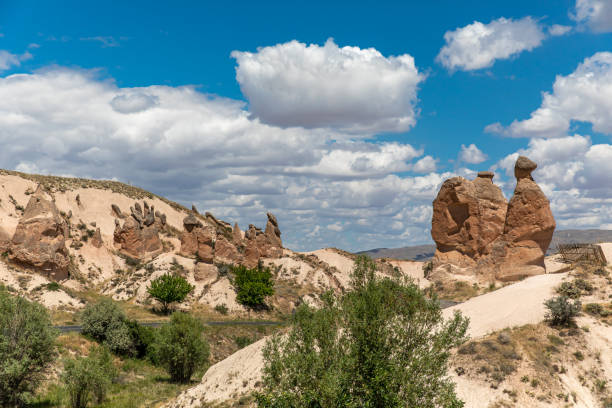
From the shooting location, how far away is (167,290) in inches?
2389

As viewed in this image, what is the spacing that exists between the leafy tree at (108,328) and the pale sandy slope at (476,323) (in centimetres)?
1348

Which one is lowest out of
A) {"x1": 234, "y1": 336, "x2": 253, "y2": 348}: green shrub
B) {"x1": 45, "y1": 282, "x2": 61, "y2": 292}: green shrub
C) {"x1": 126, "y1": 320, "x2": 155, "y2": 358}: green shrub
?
{"x1": 234, "y1": 336, "x2": 253, "y2": 348}: green shrub

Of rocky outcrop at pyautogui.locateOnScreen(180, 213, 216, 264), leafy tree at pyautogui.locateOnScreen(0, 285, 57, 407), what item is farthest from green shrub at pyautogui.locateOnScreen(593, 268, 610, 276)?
rocky outcrop at pyautogui.locateOnScreen(180, 213, 216, 264)

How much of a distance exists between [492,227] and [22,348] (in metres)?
41.1

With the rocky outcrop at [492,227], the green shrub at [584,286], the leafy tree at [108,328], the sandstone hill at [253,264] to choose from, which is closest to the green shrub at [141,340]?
the leafy tree at [108,328]

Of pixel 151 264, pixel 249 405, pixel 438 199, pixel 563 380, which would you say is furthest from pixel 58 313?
pixel 563 380

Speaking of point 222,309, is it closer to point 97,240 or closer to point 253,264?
point 253,264

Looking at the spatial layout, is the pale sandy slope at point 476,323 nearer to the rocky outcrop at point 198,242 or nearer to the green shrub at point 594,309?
the green shrub at point 594,309

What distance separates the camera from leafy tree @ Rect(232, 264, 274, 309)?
65.2 meters

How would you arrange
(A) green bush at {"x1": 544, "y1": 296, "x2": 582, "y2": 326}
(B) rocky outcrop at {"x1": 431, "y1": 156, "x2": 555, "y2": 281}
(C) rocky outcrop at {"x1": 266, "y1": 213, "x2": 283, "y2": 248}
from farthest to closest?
(C) rocky outcrop at {"x1": 266, "y1": 213, "x2": 283, "y2": 248} < (B) rocky outcrop at {"x1": 431, "y1": 156, "x2": 555, "y2": 281} < (A) green bush at {"x1": 544, "y1": 296, "x2": 582, "y2": 326}

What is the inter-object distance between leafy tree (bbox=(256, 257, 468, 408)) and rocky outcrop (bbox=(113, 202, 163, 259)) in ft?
221

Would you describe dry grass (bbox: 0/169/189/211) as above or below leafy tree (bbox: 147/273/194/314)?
above

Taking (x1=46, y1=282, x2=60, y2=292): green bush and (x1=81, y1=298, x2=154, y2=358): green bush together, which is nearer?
(x1=81, y1=298, x2=154, y2=358): green bush

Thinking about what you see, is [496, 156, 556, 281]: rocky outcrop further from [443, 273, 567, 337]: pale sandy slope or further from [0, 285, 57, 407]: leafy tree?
[0, 285, 57, 407]: leafy tree
